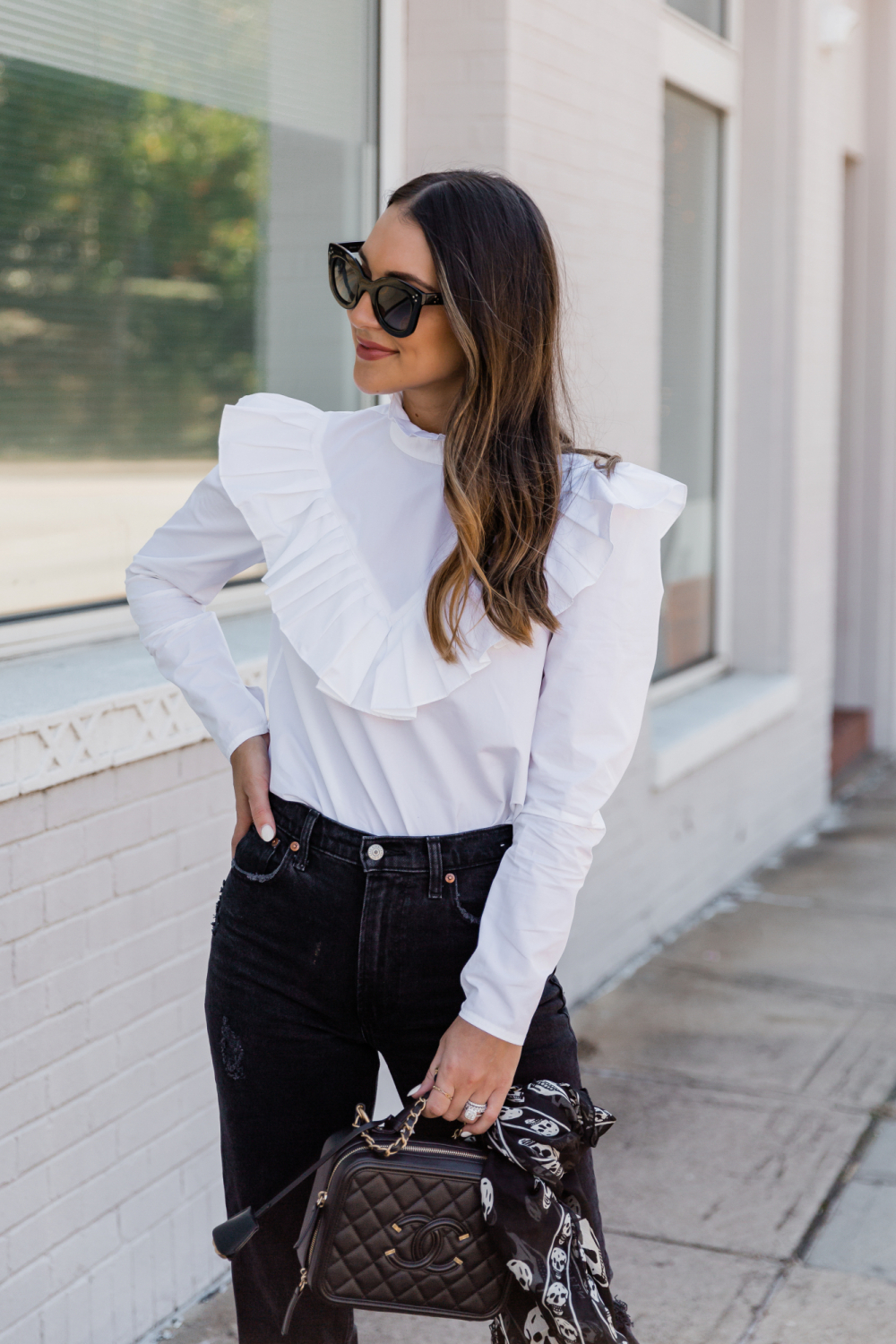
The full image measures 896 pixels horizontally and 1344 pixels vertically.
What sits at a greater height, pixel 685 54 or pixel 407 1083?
pixel 685 54

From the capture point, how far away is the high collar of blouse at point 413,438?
5.76ft

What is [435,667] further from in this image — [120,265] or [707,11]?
[707,11]

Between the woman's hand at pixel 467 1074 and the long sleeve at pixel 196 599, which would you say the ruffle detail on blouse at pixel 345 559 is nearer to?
the long sleeve at pixel 196 599

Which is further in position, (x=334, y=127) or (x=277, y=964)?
(x=334, y=127)

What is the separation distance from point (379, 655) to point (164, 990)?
128 centimetres

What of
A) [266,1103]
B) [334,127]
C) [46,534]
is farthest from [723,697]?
[266,1103]

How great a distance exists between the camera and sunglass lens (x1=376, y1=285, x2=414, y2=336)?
1.66m

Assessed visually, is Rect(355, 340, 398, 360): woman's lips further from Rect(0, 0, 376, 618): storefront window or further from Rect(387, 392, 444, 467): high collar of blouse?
Rect(0, 0, 376, 618): storefront window

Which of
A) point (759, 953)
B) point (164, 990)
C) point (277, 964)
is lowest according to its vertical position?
point (759, 953)

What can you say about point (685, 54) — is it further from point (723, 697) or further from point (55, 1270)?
point (55, 1270)

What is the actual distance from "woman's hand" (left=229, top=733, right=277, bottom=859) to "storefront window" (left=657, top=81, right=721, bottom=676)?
3.70 metres

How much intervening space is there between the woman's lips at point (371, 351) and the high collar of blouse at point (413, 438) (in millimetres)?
89

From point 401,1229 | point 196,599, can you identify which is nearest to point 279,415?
point 196,599

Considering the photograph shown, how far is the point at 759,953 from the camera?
4910 millimetres
